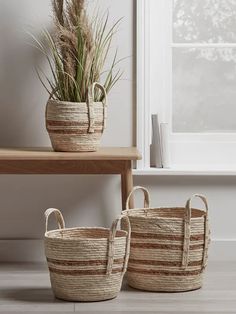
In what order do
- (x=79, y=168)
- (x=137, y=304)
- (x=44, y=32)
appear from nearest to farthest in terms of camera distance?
(x=137, y=304), (x=79, y=168), (x=44, y=32)

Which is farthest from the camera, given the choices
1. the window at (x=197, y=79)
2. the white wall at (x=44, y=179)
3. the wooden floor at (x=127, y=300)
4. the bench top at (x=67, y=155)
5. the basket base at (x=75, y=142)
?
the window at (x=197, y=79)

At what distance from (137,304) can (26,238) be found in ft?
3.36

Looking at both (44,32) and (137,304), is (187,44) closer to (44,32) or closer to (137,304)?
(44,32)

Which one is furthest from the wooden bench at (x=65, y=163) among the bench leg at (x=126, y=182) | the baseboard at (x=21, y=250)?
the baseboard at (x=21, y=250)

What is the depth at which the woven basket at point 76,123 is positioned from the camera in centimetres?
381

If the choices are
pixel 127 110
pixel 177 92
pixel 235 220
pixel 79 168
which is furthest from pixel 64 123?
pixel 235 220

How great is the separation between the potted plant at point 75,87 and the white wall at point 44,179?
0.25m

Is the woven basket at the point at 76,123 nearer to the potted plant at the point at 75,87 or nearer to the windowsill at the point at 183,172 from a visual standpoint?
the potted plant at the point at 75,87

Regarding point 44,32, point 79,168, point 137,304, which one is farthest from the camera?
point 44,32

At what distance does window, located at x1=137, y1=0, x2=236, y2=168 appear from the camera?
4258 mm

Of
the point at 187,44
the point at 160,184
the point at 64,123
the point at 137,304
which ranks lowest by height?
the point at 137,304

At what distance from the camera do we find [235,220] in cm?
422

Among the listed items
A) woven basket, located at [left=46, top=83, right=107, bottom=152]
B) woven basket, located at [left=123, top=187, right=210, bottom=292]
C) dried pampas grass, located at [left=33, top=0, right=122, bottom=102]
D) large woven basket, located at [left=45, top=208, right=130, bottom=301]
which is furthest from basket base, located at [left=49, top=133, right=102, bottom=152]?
large woven basket, located at [left=45, top=208, right=130, bottom=301]

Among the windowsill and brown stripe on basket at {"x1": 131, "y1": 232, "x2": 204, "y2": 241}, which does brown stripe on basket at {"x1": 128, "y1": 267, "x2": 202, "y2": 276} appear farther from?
the windowsill
